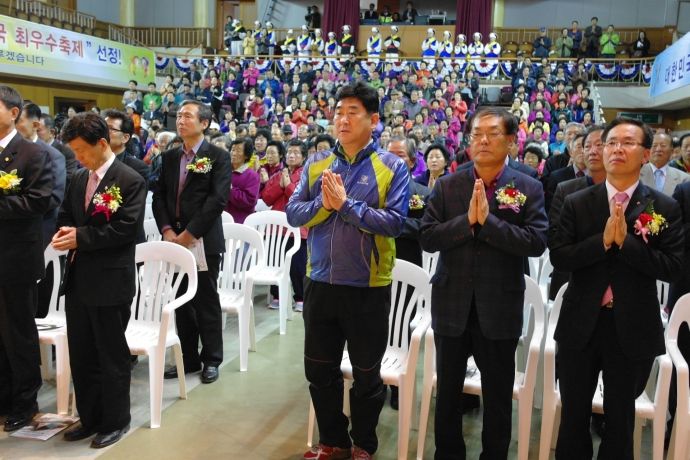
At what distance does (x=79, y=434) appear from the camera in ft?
8.88

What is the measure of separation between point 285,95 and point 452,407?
11.3 meters

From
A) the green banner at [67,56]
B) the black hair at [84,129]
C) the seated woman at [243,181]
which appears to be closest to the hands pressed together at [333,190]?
the black hair at [84,129]

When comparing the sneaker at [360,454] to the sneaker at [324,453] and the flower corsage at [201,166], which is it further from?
the flower corsage at [201,166]

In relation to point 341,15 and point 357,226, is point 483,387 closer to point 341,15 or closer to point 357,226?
point 357,226

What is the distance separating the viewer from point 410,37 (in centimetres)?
1653

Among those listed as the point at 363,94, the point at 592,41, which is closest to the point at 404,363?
the point at 363,94

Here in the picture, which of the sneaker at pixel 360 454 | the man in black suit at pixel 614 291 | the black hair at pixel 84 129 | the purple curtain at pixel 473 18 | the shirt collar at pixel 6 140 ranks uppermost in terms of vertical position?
the purple curtain at pixel 473 18

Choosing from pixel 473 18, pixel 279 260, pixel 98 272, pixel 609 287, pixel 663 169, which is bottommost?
pixel 279 260

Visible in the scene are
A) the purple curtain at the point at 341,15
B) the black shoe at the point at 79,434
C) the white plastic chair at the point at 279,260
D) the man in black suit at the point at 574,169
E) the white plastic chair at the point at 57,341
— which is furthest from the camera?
the purple curtain at the point at 341,15

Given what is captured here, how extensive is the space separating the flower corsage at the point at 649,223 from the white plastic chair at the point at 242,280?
2.23 m

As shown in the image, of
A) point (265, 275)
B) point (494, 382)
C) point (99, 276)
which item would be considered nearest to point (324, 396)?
point (494, 382)

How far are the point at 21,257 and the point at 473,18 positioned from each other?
15367 mm

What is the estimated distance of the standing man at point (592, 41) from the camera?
1423 centimetres

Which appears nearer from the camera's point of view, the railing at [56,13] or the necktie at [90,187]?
the necktie at [90,187]
